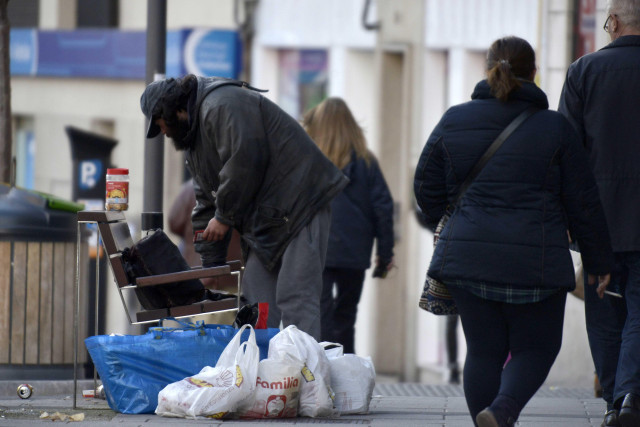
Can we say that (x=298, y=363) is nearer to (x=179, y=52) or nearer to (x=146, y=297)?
(x=146, y=297)

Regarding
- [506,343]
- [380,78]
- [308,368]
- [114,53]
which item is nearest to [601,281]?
[506,343]

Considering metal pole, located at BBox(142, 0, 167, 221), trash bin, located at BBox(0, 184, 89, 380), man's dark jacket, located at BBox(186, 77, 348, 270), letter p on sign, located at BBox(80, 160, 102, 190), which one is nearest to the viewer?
man's dark jacket, located at BBox(186, 77, 348, 270)

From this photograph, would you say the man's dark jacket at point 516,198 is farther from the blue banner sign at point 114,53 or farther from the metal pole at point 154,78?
the blue banner sign at point 114,53

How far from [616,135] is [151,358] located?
7.26ft

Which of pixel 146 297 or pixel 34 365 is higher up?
pixel 146 297

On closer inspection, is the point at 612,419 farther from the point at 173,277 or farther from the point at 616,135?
the point at 173,277

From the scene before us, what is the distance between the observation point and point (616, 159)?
5824 millimetres

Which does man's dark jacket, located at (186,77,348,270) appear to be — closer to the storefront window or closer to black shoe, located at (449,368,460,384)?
black shoe, located at (449,368,460,384)

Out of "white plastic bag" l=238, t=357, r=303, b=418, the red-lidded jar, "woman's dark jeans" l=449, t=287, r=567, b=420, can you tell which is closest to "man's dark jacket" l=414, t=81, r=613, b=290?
"woman's dark jeans" l=449, t=287, r=567, b=420

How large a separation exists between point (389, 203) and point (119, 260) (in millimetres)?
2580

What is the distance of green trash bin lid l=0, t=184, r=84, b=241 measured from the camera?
7676 mm

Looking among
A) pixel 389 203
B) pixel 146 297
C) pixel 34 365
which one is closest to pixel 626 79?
pixel 146 297

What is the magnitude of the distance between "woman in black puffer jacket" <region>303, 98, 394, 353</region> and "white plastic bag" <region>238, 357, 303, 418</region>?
2.30 m

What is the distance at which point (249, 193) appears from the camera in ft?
21.0
